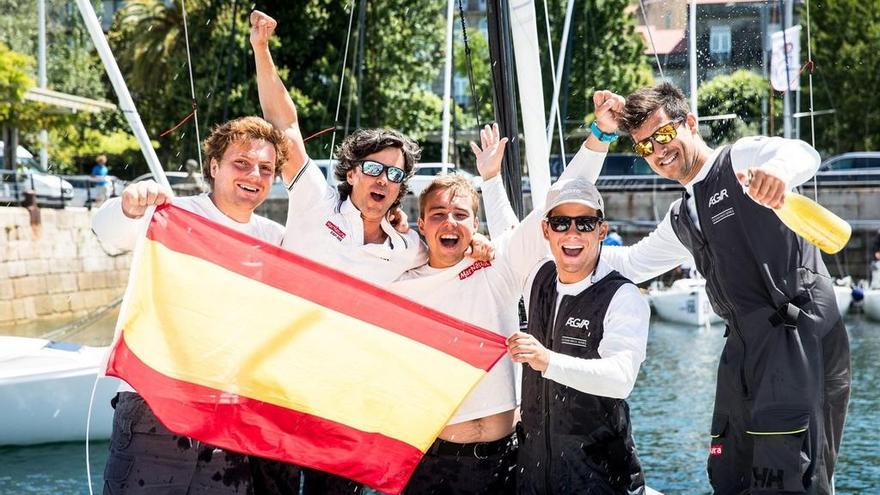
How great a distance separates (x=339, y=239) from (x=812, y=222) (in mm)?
1909

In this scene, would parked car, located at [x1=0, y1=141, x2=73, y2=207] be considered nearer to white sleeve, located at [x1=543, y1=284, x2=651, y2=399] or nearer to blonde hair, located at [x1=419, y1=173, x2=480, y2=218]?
blonde hair, located at [x1=419, y1=173, x2=480, y2=218]

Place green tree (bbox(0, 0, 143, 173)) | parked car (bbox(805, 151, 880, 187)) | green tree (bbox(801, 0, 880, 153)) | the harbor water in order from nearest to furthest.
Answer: the harbor water → parked car (bbox(805, 151, 880, 187)) → green tree (bbox(0, 0, 143, 173)) → green tree (bbox(801, 0, 880, 153))

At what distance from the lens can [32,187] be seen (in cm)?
2530

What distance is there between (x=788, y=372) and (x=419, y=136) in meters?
32.0

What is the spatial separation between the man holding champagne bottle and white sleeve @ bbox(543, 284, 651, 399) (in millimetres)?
421

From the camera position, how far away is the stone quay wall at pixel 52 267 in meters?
23.9

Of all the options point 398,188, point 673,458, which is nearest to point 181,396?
point 398,188

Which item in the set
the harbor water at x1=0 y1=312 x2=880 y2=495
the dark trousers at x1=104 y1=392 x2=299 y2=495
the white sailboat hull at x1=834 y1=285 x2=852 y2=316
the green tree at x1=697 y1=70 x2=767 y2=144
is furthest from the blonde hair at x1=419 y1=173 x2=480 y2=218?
the white sailboat hull at x1=834 y1=285 x2=852 y2=316

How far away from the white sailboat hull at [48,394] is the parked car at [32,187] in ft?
45.7

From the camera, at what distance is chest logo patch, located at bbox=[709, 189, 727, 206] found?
4.25 m

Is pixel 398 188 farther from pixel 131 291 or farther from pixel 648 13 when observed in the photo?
pixel 648 13

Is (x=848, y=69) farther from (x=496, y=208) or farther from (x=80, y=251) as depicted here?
(x=496, y=208)

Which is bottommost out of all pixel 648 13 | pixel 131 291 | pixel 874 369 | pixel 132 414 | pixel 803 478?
pixel 874 369

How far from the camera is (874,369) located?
18047 millimetres
